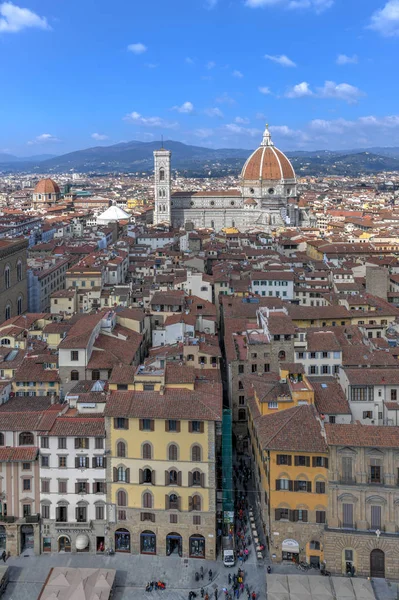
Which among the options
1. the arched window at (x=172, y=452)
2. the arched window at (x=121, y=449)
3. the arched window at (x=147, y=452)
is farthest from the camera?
the arched window at (x=121, y=449)

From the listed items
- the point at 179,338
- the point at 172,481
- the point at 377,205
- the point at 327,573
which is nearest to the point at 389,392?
the point at 327,573

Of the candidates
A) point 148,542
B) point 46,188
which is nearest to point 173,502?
point 148,542

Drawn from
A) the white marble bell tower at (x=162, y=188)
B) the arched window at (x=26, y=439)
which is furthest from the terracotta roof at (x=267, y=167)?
the arched window at (x=26, y=439)

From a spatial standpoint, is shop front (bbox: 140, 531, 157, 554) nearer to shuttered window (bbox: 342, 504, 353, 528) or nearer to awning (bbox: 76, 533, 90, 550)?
awning (bbox: 76, 533, 90, 550)

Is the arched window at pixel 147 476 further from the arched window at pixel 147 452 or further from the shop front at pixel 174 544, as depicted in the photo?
the shop front at pixel 174 544

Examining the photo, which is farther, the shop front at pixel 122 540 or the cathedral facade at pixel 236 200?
the cathedral facade at pixel 236 200
